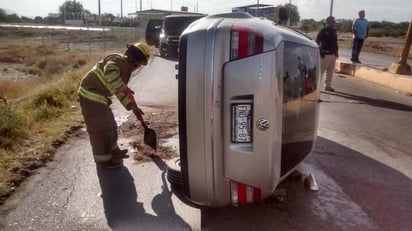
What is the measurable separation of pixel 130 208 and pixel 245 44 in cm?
182

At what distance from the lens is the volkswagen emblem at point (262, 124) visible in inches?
98.5

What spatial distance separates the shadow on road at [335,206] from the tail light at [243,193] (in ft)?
1.30

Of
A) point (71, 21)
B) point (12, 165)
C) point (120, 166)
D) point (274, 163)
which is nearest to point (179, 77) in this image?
point (274, 163)

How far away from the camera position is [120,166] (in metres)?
4.31

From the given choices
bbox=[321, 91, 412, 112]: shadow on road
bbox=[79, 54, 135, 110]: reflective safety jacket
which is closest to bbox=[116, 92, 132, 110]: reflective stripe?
bbox=[79, 54, 135, 110]: reflective safety jacket

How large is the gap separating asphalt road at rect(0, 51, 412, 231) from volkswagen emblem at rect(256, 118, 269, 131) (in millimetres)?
959

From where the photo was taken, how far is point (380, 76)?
35.4ft

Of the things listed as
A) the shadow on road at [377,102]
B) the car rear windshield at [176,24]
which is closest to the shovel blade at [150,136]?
the shadow on road at [377,102]

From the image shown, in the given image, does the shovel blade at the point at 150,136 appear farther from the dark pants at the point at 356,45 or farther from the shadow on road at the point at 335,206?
the dark pants at the point at 356,45

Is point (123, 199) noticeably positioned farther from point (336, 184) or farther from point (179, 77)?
point (336, 184)

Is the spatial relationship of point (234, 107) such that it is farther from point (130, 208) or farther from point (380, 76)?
point (380, 76)

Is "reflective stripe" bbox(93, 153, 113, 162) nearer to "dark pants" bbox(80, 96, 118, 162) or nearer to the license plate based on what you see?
"dark pants" bbox(80, 96, 118, 162)

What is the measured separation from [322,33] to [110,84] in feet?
21.4

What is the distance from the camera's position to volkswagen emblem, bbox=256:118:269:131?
2.50 meters
